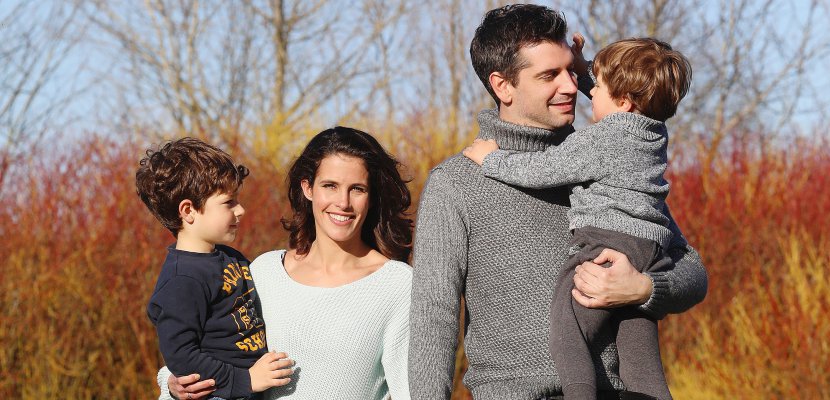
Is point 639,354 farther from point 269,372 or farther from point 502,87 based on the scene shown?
point 269,372

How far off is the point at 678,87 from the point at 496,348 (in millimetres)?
947

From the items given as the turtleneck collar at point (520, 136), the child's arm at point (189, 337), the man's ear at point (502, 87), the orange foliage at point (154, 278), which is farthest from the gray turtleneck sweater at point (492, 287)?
the orange foliage at point (154, 278)

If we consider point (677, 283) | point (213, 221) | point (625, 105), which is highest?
point (625, 105)

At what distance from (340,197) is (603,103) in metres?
0.89

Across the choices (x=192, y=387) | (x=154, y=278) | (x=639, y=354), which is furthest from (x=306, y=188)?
(x=154, y=278)

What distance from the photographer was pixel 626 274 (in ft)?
9.87

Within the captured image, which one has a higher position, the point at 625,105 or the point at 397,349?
the point at 625,105

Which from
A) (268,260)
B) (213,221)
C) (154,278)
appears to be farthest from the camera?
(154,278)

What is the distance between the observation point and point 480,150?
3.29 meters

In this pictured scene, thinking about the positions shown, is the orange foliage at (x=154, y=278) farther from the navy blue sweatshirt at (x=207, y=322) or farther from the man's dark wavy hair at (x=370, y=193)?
the navy blue sweatshirt at (x=207, y=322)

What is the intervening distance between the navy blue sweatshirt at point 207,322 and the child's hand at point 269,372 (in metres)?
0.03

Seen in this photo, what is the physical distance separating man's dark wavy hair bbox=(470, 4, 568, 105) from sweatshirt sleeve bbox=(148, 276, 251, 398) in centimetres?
112

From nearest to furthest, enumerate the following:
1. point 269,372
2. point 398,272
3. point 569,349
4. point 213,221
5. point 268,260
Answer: point 569,349 < point 269,372 < point 213,221 < point 398,272 < point 268,260

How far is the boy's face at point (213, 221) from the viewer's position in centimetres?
349
